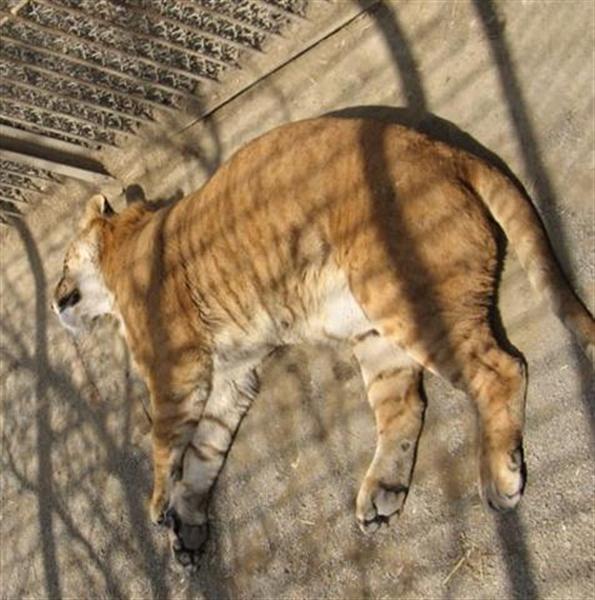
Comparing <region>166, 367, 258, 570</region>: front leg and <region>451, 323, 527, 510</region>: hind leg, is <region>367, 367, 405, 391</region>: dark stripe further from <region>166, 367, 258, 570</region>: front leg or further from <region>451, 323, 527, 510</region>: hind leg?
<region>166, 367, 258, 570</region>: front leg

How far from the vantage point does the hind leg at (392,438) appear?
3.49m

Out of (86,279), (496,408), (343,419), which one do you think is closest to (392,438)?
(343,419)

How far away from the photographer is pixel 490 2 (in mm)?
3852

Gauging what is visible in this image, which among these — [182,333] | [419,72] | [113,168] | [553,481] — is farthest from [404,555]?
[113,168]

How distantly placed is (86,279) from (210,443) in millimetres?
1012

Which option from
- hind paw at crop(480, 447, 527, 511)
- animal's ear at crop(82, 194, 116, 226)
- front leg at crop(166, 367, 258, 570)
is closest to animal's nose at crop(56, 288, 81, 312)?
animal's ear at crop(82, 194, 116, 226)

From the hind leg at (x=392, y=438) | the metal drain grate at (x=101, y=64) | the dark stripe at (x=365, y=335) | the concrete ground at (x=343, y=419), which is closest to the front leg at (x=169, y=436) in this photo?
the concrete ground at (x=343, y=419)

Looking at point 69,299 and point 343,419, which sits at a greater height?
point 69,299

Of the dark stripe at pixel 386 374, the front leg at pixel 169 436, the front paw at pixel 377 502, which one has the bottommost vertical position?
the front paw at pixel 377 502

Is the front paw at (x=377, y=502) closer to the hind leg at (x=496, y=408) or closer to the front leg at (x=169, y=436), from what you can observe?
the hind leg at (x=496, y=408)

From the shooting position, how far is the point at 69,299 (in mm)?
4750

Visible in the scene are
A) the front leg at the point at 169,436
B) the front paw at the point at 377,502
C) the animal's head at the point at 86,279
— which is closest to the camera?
the front paw at the point at 377,502

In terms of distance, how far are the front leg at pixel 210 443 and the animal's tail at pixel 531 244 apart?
4.47 ft

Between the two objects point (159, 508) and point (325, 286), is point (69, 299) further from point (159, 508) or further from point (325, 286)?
point (325, 286)
